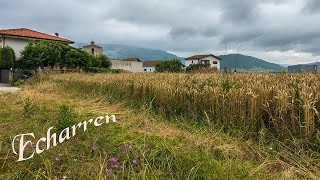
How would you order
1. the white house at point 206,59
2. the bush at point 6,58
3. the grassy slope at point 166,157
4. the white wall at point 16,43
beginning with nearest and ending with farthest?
the grassy slope at point 166,157 < the bush at point 6,58 < the white wall at point 16,43 < the white house at point 206,59

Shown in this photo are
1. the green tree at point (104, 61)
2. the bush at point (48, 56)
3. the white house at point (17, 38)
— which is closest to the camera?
the bush at point (48, 56)

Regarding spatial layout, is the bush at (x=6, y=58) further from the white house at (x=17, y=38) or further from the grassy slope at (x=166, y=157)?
the grassy slope at (x=166, y=157)

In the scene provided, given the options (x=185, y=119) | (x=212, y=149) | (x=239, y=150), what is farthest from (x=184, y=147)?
(x=185, y=119)

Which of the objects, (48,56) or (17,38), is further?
(17,38)

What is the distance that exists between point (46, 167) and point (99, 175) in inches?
21.9

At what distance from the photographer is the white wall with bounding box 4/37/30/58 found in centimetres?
3216

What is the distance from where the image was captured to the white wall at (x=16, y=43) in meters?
32.2

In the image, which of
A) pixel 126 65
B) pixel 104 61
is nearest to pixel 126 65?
pixel 126 65

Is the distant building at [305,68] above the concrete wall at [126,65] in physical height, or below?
below

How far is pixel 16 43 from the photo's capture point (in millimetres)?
32938

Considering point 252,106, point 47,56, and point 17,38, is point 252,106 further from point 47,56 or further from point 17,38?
point 17,38

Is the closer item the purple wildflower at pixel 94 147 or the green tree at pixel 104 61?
the purple wildflower at pixel 94 147

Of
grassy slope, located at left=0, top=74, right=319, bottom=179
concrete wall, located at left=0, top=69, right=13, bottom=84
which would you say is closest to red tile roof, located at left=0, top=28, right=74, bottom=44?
concrete wall, located at left=0, top=69, right=13, bottom=84

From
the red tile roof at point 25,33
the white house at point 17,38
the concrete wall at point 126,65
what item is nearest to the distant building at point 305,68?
the white house at point 17,38
